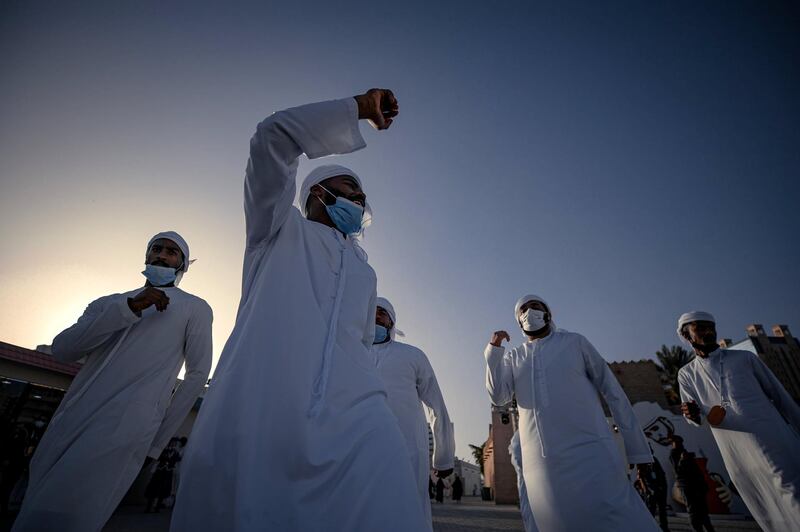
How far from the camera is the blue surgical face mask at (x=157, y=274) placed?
10.8 feet

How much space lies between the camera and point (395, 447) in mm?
1312

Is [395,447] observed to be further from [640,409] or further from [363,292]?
[640,409]

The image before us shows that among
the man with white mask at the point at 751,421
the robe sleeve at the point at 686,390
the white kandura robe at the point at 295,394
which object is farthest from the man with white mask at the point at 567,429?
the white kandura robe at the point at 295,394

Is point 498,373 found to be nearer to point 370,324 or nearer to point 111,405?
point 370,324

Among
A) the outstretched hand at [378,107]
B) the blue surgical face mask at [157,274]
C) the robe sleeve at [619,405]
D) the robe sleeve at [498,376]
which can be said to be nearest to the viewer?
the outstretched hand at [378,107]

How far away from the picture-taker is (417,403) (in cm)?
479

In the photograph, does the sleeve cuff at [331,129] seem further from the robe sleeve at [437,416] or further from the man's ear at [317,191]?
the robe sleeve at [437,416]

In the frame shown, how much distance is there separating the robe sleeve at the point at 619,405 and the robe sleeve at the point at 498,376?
0.78m

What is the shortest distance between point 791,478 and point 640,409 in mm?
19922

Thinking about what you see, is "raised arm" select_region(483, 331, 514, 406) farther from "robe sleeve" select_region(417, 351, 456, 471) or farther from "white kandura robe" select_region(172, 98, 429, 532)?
"white kandura robe" select_region(172, 98, 429, 532)

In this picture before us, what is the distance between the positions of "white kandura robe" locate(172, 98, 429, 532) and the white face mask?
2.82 metres

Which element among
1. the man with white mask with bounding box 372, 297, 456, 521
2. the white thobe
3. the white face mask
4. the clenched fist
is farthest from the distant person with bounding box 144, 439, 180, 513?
the white face mask

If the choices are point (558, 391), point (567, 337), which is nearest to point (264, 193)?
point (558, 391)

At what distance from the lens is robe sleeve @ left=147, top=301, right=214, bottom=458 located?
2779 mm
